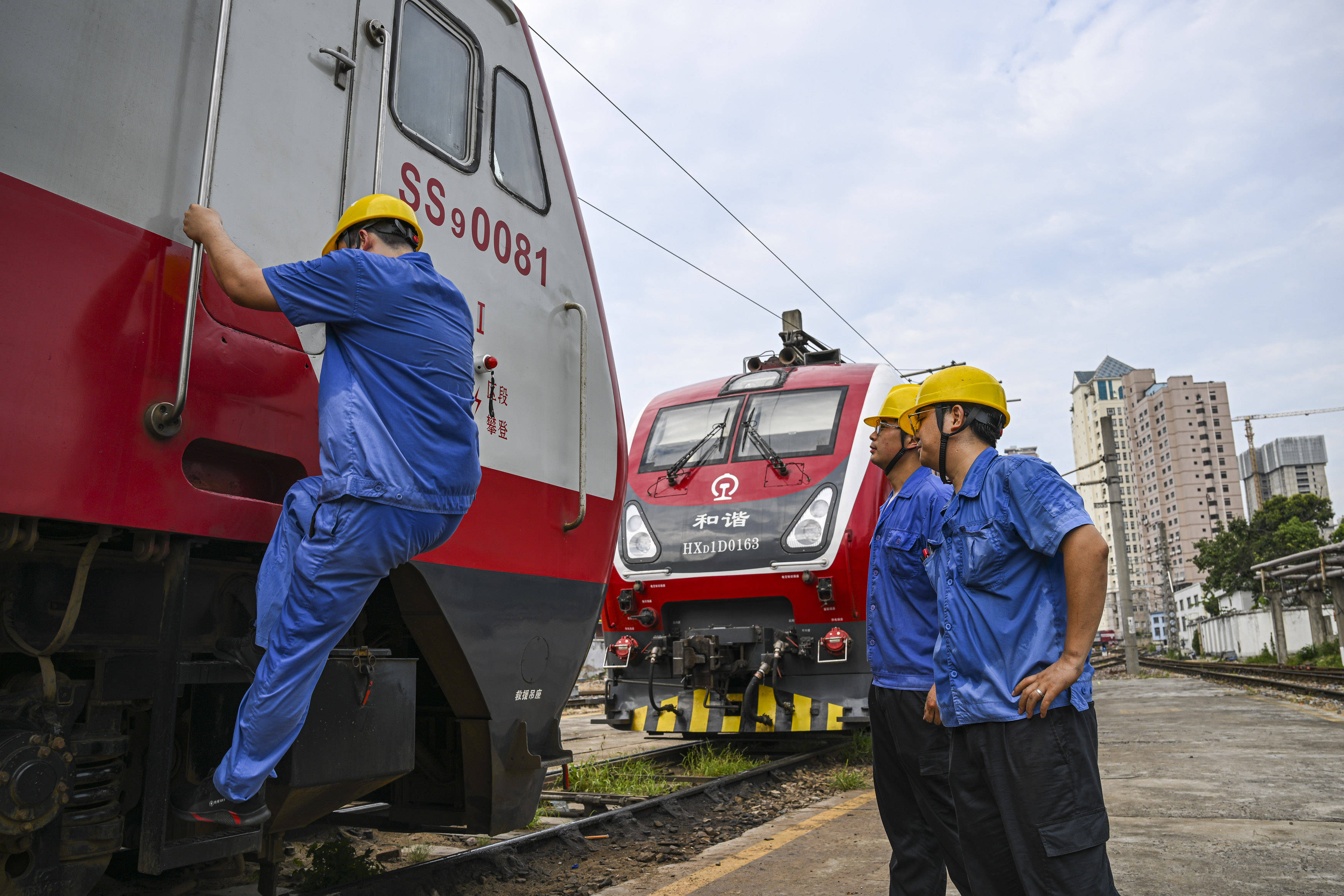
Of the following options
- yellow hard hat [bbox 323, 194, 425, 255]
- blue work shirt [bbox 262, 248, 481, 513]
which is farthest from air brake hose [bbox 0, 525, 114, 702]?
yellow hard hat [bbox 323, 194, 425, 255]

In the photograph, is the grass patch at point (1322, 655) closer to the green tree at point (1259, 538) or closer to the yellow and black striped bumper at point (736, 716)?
the green tree at point (1259, 538)

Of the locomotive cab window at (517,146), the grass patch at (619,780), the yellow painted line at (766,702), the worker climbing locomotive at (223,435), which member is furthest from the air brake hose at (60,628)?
the yellow painted line at (766,702)

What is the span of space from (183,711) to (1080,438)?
136 m

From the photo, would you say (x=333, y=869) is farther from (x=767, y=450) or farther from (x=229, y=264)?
(x=767, y=450)

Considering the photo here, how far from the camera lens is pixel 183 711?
2521 mm

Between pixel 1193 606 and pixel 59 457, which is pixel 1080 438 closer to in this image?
pixel 1193 606

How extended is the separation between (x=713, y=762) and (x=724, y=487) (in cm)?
220

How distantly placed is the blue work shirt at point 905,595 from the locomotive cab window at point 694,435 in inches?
171

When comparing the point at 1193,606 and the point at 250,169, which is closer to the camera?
the point at 250,169

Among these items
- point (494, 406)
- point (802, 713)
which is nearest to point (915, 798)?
point (494, 406)

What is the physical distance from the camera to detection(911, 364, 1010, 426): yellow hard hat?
9.20 ft

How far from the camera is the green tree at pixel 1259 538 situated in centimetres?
4959

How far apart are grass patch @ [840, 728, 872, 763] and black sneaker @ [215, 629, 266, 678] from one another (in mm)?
6445

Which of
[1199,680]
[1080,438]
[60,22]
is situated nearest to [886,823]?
[60,22]
